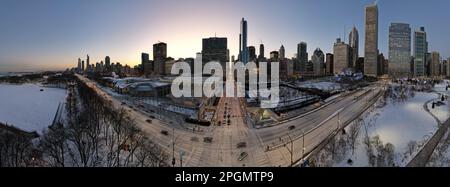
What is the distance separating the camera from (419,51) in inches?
1426

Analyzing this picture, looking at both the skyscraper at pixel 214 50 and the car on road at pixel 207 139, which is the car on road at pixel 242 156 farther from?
the skyscraper at pixel 214 50

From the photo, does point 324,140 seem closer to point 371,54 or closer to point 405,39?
point 405,39

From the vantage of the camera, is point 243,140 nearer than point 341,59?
Yes

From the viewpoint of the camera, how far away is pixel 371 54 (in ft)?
120

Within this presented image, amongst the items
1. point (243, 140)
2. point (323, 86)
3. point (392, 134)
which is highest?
point (323, 86)

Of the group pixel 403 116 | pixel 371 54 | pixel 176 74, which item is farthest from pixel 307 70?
pixel 403 116

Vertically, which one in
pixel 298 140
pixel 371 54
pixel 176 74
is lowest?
pixel 298 140

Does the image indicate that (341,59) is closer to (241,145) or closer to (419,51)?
(419,51)

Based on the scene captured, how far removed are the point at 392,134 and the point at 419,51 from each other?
3428 centimetres

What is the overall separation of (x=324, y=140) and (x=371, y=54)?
106 feet

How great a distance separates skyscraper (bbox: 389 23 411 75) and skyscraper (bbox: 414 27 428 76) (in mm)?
1072

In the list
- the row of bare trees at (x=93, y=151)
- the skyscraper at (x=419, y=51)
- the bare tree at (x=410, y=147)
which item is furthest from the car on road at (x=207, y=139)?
the skyscraper at (x=419, y=51)

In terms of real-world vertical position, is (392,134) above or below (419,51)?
below

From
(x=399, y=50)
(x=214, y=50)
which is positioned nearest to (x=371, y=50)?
(x=399, y=50)
